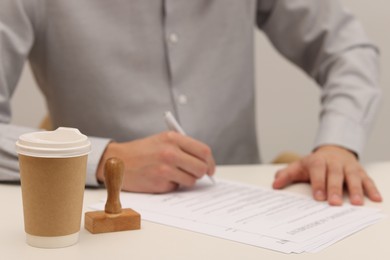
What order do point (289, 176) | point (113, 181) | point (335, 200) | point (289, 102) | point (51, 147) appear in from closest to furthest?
point (51, 147) < point (113, 181) < point (335, 200) < point (289, 176) < point (289, 102)

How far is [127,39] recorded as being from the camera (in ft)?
4.46

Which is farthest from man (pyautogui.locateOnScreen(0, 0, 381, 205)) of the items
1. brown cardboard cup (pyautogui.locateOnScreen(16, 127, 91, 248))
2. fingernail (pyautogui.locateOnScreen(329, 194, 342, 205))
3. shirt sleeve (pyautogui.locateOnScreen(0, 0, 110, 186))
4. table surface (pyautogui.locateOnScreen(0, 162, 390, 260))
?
brown cardboard cup (pyautogui.locateOnScreen(16, 127, 91, 248))

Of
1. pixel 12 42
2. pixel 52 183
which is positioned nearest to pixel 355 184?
pixel 52 183

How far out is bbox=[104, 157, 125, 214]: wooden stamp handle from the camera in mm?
762

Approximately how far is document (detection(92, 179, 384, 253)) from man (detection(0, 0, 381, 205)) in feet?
0.44

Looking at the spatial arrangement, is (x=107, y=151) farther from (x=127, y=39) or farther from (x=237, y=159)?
(x=237, y=159)

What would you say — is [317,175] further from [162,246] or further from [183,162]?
[162,246]

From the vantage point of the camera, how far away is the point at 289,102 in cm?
213

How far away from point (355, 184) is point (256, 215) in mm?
227

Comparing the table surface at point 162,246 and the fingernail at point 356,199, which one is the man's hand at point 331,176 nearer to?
the fingernail at point 356,199

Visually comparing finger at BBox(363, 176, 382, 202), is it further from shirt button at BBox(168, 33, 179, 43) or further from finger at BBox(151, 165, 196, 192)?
shirt button at BBox(168, 33, 179, 43)

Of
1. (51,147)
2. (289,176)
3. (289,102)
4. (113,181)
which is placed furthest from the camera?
(289,102)

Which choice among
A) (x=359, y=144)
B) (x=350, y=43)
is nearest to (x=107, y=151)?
(x=359, y=144)

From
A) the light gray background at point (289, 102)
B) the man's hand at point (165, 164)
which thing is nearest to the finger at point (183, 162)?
the man's hand at point (165, 164)
